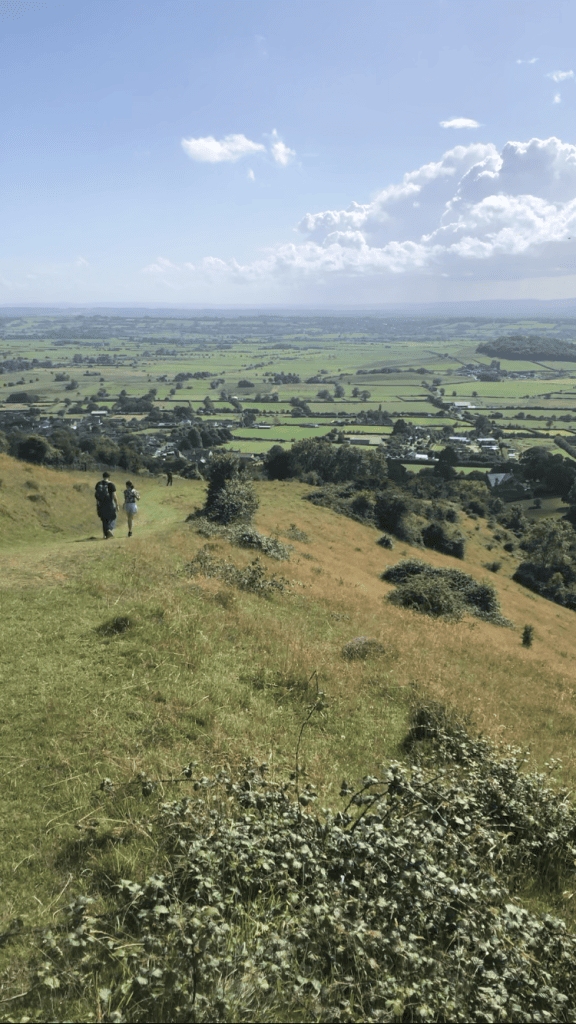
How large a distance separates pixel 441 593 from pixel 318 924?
20.9m

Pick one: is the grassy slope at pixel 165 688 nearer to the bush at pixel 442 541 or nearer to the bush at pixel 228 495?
the bush at pixel 228 495

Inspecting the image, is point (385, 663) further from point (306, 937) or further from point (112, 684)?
point (306, 937)

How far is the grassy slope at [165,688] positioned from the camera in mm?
5898

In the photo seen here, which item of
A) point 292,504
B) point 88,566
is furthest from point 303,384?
point 88,566

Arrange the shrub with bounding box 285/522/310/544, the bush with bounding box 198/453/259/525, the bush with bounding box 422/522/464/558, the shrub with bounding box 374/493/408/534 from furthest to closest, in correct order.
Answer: the bush with bounding box 422/522/464/558, the shrub with bounding box 374/493/408/534, the shrub with bounding box 285/522/310/544, the bush with bounding box 198/453/259/525

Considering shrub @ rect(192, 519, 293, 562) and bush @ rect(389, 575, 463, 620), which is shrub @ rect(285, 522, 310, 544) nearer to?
shrub @ rect(192, 519, 293, 562)

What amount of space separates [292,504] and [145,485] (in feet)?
38.2

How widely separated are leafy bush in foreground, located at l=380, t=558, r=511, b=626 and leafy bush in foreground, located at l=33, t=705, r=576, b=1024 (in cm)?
1688

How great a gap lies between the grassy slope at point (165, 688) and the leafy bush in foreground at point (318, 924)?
648 millimetres

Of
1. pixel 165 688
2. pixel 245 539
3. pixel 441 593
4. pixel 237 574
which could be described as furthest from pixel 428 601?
pixel 165 688

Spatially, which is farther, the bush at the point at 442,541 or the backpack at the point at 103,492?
the bush at the point at 442,541

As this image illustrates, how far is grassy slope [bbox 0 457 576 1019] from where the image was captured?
19.4 ft

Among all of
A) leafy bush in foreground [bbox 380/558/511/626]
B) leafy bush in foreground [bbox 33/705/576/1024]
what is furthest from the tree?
leafy bush in foreground [bbox 33/705/576/1024]

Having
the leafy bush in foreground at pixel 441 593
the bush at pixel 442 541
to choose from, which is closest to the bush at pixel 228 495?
the leafy bush in foreground at pixel 441 593
